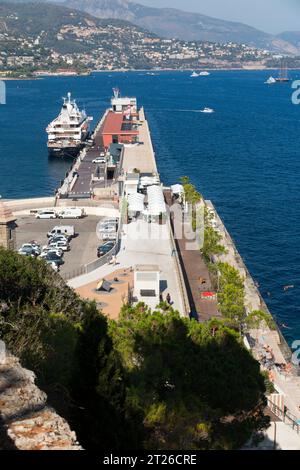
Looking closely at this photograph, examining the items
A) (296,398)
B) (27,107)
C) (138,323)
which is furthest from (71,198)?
(27,107)

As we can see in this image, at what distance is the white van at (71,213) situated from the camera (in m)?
30.0

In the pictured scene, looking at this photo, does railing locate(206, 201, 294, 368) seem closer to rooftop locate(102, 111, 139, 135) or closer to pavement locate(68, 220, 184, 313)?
pavement locate(68, 220, 184, 313)

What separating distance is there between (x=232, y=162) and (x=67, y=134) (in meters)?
14.0

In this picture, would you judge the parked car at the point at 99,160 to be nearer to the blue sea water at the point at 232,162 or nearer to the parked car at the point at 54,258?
the blue sea water at the point at 232,162

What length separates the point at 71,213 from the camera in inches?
1183

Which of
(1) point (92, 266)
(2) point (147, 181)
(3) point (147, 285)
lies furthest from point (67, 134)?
(3) point (147, 285)

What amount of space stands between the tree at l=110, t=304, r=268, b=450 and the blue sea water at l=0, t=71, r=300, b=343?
437 inches

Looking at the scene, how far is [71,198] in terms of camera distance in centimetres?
3397

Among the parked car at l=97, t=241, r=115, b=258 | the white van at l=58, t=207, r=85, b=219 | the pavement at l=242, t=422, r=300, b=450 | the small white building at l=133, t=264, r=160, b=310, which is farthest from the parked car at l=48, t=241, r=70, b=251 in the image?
the pavement at l=242, t=422, r=300, b=450

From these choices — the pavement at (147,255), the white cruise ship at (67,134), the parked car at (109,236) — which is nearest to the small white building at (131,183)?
the pavement at (147,255)

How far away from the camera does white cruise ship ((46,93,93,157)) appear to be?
54094mm

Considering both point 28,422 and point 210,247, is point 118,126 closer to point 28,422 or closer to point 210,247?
point 210,247
